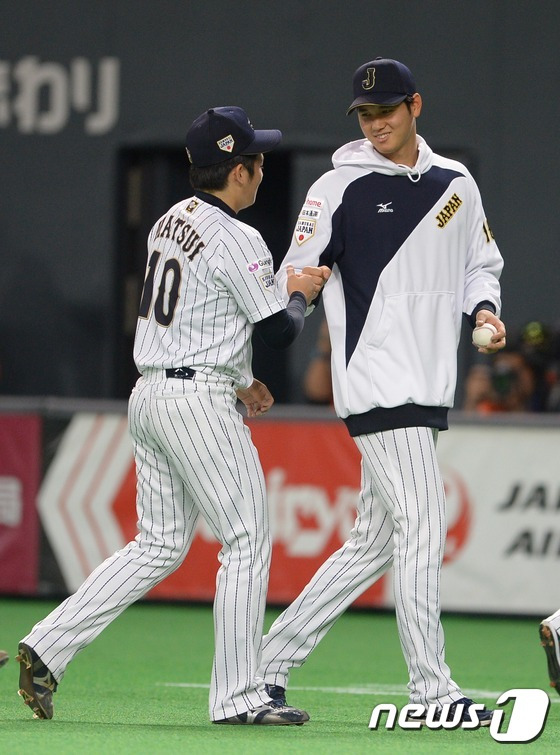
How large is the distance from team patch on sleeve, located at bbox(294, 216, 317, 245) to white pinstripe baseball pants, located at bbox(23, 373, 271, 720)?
23.3 inches

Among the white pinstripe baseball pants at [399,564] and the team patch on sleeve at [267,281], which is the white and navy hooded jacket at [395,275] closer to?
the white pinstripe baseball pants at [399,564]

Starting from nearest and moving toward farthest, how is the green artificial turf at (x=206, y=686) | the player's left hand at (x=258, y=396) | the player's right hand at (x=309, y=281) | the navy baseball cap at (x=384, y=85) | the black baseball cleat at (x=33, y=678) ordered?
the green artificial turf at (x=206, y=686) < the black baseball cleat at (x=33, y=678) < the player's right hand at (x=309, y=281) < the navy baseball cap at (x=384, y=85) < the player's left hand at (x=258, y=396)

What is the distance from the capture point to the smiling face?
5176mm

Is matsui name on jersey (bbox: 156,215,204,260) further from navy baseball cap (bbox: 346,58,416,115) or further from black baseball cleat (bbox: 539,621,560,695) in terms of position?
black baseball cleat (bbox: 539,621,560,695)

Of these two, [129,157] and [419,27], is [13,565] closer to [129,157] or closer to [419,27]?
[129,157]

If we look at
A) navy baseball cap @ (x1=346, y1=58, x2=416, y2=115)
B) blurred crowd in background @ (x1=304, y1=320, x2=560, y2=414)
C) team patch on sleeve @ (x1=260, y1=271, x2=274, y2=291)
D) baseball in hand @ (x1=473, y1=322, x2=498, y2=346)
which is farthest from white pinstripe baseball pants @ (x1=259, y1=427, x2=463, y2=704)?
blurred crowd in background @ (x1=304, y1=320, x2=560, y2=414)

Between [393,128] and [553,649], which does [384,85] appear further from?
[553,649]

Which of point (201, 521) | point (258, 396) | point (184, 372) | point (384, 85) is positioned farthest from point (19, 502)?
point (384, 85)

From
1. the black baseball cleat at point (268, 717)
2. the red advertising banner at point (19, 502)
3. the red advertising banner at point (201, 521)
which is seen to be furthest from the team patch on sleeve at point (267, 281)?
the red advertising banner at point (19, 502)

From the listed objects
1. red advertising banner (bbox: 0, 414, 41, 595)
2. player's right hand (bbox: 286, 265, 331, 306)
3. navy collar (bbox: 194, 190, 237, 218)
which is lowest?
red advertising banner (bbox: 0, 414, 41, 595)

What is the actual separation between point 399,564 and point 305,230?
116cm

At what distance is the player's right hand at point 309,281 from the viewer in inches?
197

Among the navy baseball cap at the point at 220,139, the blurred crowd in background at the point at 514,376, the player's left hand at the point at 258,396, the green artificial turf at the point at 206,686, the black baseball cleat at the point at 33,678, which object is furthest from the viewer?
the blurred crowd in background at the point at 514,376

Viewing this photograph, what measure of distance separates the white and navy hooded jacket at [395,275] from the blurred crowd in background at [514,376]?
4.64 m
